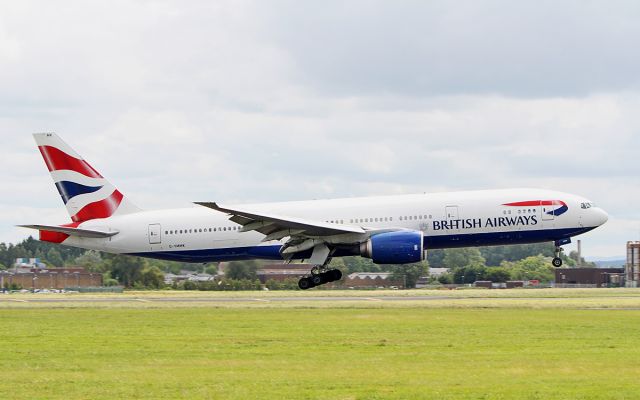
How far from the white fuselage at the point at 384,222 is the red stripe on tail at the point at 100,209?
1.10 feet

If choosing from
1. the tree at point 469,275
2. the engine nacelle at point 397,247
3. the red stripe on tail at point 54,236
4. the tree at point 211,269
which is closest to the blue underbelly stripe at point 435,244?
the engine nacelle at point 397,247

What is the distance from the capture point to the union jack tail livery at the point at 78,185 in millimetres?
54156

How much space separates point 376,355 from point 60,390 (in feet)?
26.1

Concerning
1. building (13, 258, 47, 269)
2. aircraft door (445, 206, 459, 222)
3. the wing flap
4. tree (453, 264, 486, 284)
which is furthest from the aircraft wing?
building (13, 258, 47, 269)

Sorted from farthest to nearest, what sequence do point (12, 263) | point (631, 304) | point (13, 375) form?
point (12, 263) → point (631, 304) → point (13, 375)

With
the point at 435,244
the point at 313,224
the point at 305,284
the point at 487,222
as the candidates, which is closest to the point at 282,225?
the point at 313,224

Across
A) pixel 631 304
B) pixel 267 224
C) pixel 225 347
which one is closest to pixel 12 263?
pixel 267 224

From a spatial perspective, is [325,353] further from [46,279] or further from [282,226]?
[46,279]

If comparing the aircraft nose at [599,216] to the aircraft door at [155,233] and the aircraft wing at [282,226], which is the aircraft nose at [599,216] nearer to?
the aircraft wing at [282,226]

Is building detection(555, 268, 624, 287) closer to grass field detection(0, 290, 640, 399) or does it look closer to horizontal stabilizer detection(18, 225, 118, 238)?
horizontal stabilizer detection(18, 225, 118, 238)

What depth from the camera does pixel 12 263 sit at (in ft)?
405

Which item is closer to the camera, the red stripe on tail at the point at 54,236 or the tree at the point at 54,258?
the red stripe on tail at the point at 54,236

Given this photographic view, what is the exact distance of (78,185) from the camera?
54.3 metres

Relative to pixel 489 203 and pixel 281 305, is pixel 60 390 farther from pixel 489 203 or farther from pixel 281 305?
pixel 489 203
